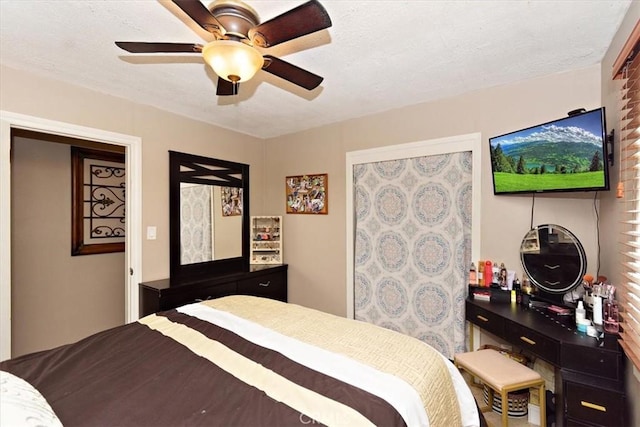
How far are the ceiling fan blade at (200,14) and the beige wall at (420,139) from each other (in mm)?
1990

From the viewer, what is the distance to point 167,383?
1.14 meters

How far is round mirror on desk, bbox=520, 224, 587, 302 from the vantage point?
1897 mm

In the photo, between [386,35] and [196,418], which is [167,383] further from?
[386,35]

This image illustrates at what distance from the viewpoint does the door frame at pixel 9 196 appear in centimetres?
202

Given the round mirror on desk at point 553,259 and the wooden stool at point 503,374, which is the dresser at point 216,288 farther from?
the round mirror on desk at point 553,259

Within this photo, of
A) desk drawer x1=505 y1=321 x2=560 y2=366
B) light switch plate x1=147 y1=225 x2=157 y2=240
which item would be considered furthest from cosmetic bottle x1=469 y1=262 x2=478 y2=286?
light switch plate x1=147 y1=225 x2=157 y2=240

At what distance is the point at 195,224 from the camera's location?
316cm

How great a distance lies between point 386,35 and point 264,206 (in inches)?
105

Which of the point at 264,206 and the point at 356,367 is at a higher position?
the point at 264,206

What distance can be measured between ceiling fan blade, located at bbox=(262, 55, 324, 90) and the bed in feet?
4.50

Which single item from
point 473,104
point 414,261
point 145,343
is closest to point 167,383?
point 145,343

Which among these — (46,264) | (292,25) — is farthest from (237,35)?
(46,264)

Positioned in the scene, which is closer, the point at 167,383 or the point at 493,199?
the point at 167,383

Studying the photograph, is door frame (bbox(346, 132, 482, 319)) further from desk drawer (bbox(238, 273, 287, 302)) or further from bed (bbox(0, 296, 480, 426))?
bed (bbox(0, 296, 480, 426))
